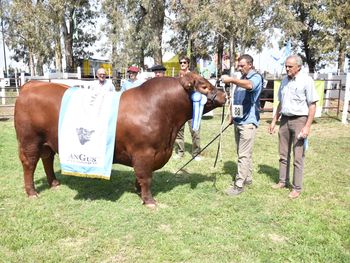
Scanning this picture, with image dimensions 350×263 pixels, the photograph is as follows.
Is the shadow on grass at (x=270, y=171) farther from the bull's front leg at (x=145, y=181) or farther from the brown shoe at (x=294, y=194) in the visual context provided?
the bull's front leg at (x=145, y=181)

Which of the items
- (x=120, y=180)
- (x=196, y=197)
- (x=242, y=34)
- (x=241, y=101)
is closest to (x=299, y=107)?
(x=241, y=101)

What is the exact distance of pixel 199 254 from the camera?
3.64 m

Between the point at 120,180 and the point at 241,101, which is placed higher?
the point at 241,101

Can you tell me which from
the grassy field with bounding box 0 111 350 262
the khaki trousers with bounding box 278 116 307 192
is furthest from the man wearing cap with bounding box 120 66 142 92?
the khaki trousers with bounding box 278 116 307 192

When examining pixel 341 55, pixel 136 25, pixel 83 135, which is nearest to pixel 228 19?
pixel 136 25

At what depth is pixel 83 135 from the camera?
15.0 ft

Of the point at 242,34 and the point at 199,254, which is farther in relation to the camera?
the point at 242,34

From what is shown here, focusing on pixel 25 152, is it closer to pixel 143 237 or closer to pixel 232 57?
pixel 143 237

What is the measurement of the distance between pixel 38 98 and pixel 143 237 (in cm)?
219

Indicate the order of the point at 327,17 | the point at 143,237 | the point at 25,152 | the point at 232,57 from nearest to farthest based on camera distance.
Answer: the point at 143,237 < the point at 25,152 < the point at 327,17 < the point at 232,57

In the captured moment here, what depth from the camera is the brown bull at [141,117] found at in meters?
4.55

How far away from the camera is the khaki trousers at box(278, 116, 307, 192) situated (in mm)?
5043

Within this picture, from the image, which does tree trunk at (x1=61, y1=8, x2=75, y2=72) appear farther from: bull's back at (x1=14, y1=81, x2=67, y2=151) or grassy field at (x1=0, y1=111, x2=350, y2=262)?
bull's back at (x1=14, y1=81, x2=67, y2=151)

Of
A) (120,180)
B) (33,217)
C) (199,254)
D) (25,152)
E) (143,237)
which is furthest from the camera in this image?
(120,180)
